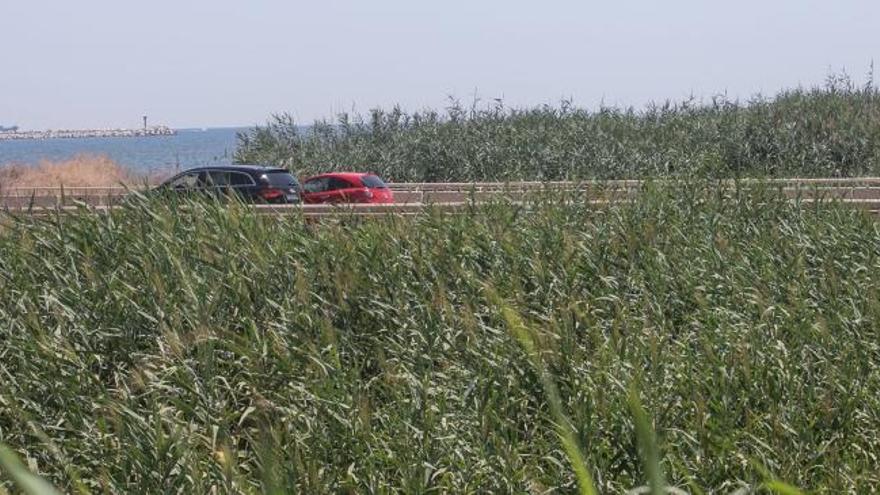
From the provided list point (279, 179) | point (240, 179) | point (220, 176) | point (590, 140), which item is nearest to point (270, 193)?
point (279, 179)

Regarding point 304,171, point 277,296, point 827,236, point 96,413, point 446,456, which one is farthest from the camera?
point 304,171

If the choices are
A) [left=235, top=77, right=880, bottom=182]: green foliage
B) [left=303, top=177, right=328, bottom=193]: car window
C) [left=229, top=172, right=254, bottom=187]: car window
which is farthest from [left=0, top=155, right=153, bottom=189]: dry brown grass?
[left=229, top=172, right=254, bottom=187]: car window

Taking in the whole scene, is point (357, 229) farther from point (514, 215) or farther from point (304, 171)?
point (304, 171)

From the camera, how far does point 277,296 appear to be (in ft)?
41.1

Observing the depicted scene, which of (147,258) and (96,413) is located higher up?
(147,258)

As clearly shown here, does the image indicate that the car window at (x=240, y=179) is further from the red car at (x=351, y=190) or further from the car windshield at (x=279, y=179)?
the red car at (x=351, y=190)

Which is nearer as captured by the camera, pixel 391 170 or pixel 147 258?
pixel 147 258

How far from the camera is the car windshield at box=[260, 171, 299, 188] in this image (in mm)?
23781

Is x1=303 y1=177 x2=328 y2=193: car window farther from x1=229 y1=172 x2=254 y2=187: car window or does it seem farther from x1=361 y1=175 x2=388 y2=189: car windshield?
x1=229 y1=172 x2=254 y2=187: car window

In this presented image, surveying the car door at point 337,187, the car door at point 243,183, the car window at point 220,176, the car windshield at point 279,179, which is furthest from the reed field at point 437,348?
the car door at point 337,187

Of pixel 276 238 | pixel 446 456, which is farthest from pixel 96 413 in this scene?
pixel 276 238

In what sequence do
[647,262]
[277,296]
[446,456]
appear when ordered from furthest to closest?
[647,262] < [277,296] < [446,456]

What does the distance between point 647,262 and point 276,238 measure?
12.2 ft

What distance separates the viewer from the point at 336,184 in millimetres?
25891
